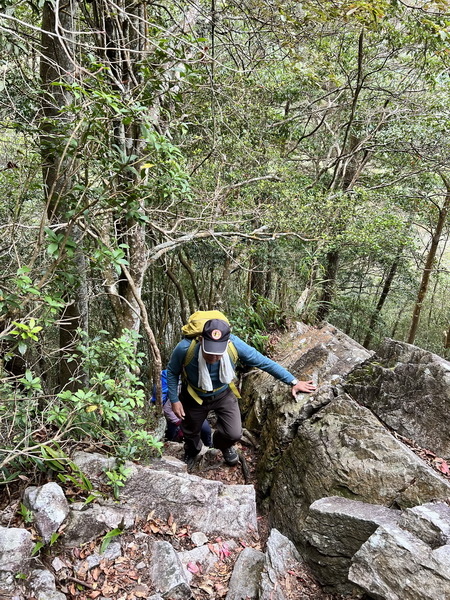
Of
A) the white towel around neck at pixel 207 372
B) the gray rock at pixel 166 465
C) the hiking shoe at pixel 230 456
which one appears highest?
the white towel around neck at pixel 207 372

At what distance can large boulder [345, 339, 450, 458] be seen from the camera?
3.62m

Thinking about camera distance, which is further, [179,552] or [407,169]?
[407,169]

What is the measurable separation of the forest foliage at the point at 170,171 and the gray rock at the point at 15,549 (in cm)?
51

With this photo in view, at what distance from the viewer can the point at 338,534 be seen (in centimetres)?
284

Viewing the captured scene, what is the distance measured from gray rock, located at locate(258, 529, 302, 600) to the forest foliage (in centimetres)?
134

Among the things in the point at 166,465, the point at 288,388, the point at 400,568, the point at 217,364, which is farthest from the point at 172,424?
the point at 400,568

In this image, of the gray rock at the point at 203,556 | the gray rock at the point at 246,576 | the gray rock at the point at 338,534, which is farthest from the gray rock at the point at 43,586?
the gray rock at the point at 338,534

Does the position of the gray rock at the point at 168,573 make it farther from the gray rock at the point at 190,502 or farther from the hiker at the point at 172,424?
the hiker at the point at 172,424

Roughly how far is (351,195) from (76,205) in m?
6.97

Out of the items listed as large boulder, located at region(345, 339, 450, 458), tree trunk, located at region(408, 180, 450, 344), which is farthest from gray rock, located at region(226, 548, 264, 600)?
tree trunk, located at region(408, 180, 450, 344)

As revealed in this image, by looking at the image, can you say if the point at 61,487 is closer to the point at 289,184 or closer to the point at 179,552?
the point at 179,552

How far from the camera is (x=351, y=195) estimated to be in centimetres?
816

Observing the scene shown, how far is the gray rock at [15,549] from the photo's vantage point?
7.35ft

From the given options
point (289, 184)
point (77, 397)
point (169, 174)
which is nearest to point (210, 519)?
point (77, 397)
